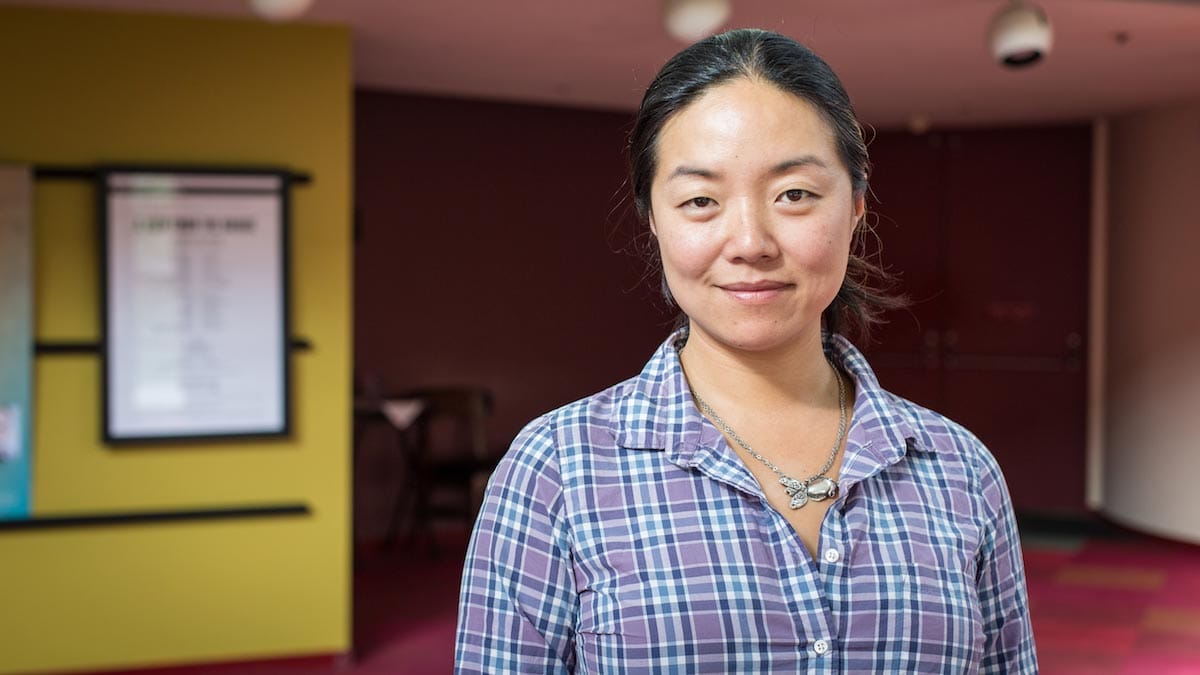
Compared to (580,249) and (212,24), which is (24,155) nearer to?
(212,24)

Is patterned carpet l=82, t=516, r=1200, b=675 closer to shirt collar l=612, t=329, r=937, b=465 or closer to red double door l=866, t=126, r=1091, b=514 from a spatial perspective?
red double door l=866, t=126, r=1091, b=514

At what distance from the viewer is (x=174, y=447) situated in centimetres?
470

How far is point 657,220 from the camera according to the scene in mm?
1301

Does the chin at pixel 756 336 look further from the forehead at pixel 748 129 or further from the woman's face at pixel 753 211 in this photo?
the forehead at pixel 748 129

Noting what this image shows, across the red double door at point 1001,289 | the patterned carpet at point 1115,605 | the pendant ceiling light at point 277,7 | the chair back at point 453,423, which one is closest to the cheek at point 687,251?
the pendant ceiling light at point 277,7

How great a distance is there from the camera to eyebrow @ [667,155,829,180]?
1.23 metres

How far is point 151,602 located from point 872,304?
391 cm

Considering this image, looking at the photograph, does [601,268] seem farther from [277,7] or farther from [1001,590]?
[1001,590]

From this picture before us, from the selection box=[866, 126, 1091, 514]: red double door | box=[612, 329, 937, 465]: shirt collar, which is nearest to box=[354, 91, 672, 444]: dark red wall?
box=[866, 126, 1091, 514]: red double door

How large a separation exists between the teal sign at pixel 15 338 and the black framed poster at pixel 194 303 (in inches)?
10.3

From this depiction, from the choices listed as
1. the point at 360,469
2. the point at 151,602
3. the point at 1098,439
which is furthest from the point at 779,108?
the point at 1098,439

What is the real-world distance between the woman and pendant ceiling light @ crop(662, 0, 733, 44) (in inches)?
119

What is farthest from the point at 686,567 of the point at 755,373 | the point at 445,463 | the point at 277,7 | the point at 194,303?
the point at 445,463

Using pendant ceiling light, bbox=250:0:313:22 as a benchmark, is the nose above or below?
below
